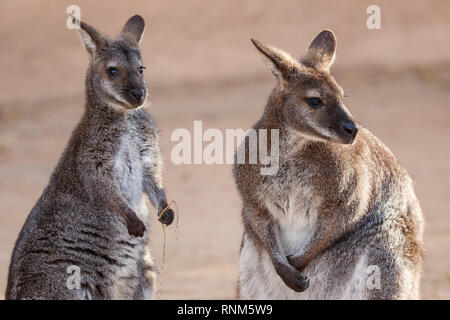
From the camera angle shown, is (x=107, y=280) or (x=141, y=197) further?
(x=141, y=197)

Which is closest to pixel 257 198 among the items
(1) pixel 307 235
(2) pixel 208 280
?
(1) pixel 307 235

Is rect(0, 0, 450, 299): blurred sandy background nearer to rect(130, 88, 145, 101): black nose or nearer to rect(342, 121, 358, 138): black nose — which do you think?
rect(130, 88, 145, 101): black nose

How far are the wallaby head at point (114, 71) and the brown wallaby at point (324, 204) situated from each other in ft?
2.99

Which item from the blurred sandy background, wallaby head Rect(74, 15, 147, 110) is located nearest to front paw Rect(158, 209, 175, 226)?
wallaby head Rect(74, 15, 147, 110)

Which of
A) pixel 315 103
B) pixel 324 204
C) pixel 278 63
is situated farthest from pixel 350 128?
pixel 278 63

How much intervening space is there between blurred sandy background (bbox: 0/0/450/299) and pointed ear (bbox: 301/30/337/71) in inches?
155

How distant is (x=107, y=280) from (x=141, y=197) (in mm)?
734

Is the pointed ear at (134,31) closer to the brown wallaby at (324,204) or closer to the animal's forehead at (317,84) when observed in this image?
the brown wallaby at (324,204)

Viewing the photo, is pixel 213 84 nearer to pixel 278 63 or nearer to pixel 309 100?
pixel 278 63

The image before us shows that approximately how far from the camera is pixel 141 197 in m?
7.13

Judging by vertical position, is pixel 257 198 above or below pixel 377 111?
below

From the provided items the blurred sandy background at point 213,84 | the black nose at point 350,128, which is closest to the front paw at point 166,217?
the black nose at point 350,128
